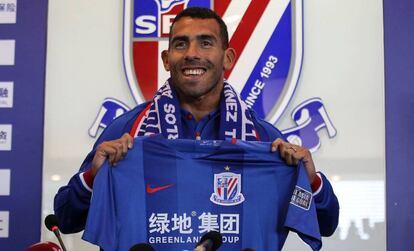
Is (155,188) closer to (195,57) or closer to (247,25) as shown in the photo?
(195,57)

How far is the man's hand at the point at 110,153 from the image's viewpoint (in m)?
1.60

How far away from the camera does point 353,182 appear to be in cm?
252

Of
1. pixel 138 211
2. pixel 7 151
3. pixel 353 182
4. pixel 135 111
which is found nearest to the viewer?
pixel 138 211

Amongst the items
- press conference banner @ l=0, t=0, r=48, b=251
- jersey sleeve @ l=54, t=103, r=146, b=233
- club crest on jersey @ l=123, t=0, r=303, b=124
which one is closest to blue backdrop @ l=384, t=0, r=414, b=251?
club crest on jersey @ l=123, t=0, r=303, b=124

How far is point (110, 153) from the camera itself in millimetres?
1603

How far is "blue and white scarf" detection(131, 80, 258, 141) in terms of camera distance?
182 cm

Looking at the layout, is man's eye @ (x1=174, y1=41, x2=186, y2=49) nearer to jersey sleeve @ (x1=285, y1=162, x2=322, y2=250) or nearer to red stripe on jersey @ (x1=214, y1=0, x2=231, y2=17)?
jersey sleeve @ (x1=285, y1=162, x2=322, y2=250)

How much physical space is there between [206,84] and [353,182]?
3.41 ft

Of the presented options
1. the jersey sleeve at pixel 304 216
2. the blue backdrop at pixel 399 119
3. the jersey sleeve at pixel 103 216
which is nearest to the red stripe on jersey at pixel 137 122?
the jersey sleeve at pixel 103 216

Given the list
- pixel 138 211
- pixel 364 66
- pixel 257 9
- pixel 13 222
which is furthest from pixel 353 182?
pixel 13 222

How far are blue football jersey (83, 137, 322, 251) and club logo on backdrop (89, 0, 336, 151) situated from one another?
88 cm

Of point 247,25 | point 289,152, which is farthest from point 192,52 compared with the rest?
point 247,25

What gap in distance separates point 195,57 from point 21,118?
125cm

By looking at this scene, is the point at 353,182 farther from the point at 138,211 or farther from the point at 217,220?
the point at 138,211
